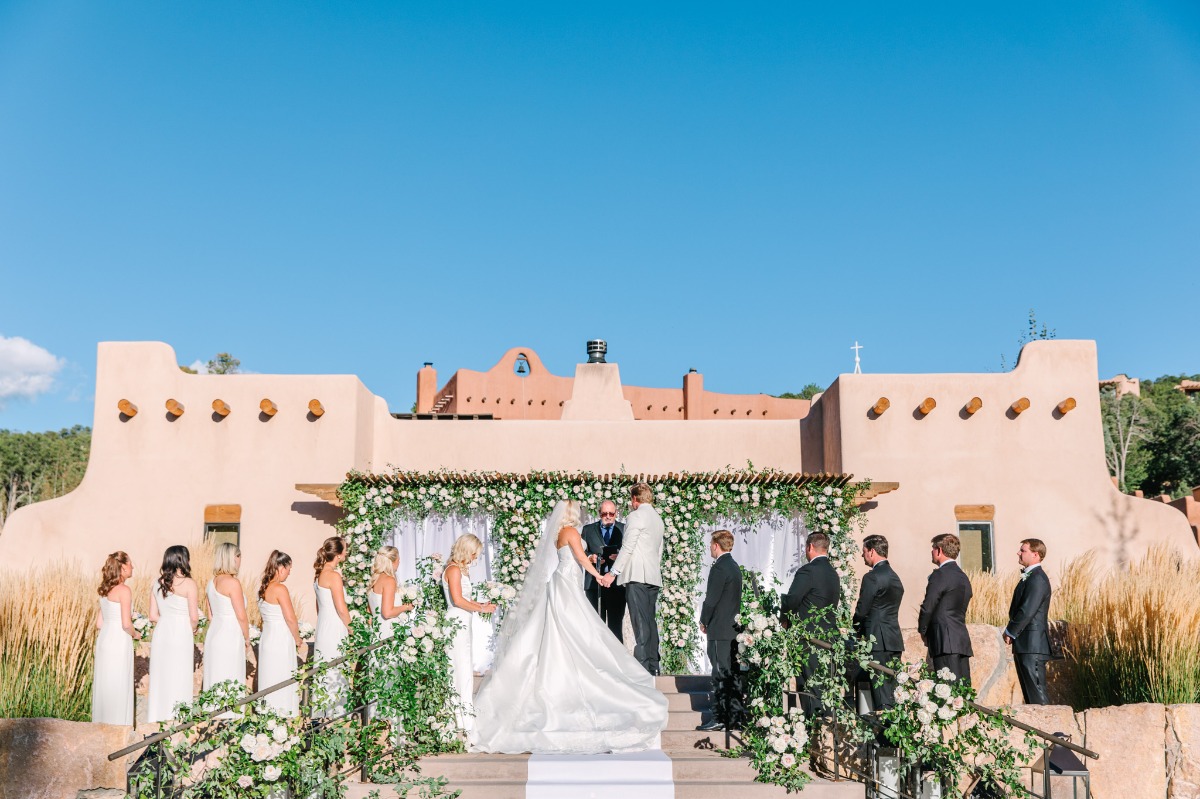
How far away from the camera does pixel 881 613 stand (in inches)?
310

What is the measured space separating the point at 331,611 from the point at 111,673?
1.60 meters

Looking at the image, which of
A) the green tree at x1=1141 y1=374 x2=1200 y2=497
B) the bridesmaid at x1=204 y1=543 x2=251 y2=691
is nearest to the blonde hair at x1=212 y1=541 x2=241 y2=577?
the bridesmaid at x1=204 y1=543 x2=251 y2=691

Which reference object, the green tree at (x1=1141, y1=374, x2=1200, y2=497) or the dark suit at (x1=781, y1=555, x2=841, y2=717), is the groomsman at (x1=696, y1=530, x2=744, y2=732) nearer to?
the dark suit at (x1=781, y1=555, x2=841, y2=717)

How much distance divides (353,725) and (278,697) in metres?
1.23

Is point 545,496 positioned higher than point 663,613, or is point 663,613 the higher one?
point 545,496

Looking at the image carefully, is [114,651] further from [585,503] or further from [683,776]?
[585,503]

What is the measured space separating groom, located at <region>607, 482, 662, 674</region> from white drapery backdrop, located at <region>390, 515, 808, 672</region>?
3.22m

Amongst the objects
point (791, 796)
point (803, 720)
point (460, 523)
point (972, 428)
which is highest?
point (972, 428)

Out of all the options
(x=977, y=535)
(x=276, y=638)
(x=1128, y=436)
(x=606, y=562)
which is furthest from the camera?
(x=1128, y=436)

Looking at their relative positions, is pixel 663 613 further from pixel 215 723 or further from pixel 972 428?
pixel 215 723

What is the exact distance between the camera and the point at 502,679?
8031mm

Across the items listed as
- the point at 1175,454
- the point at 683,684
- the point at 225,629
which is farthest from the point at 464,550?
the point at 1175,454

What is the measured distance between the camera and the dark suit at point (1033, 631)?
8.08 meters

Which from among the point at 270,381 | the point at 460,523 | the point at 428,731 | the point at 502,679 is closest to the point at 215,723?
the point at 428,731
